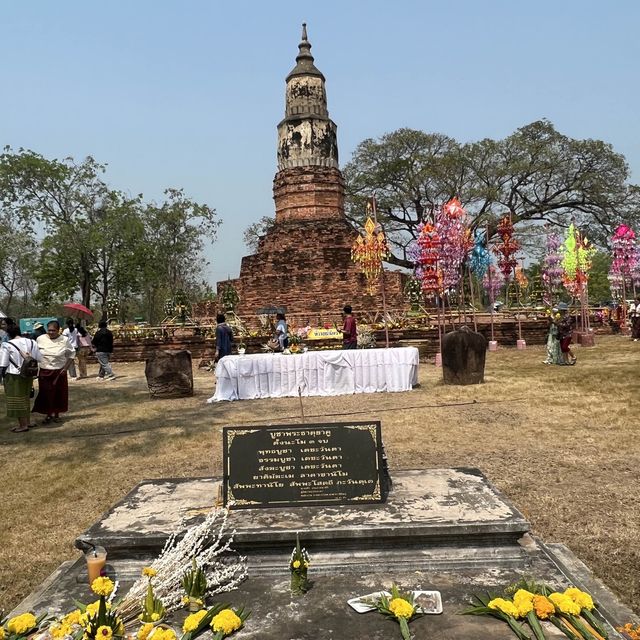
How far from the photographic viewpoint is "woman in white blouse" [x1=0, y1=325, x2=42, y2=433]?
7.80m

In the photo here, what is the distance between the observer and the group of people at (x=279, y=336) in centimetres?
1183

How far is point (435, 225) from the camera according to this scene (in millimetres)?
14078

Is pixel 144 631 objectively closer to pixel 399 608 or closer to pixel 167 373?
pixel 399 608

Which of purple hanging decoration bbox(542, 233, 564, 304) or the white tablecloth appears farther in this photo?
purple hanging decoration bbox(542, 233, 564, 304)

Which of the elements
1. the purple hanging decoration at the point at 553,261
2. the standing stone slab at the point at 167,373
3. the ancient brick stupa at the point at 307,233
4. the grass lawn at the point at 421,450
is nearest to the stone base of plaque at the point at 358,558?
the grass lawn at the point at 421,450

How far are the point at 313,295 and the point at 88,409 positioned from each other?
46.6ft

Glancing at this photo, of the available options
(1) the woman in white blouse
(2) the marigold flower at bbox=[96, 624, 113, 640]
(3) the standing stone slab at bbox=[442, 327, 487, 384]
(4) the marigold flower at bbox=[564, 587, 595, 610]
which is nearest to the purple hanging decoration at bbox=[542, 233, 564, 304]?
(3) the standing stone slab at bbox=[442, 327, 487, 384]

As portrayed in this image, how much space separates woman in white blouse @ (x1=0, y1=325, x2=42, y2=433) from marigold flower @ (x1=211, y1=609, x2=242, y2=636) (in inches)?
269

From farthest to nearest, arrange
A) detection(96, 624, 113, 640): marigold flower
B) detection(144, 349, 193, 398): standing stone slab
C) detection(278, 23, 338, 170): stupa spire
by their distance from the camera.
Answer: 1. detection(278, 23, 338, 170): stupa spire
2. detection(144, 349, 193, 398): standing stone slab
3. detection(96, 624, 113, 640): marigold flower

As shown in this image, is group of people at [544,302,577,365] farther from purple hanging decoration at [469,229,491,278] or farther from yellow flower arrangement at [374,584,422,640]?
yellow flower arrangement at [374,584,422,640]

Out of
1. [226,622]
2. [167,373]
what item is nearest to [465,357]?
[167,373]

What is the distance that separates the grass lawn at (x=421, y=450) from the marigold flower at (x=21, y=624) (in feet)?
3.77

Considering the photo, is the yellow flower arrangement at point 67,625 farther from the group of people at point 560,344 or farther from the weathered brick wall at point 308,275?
the weathered brick wall at point 308,275

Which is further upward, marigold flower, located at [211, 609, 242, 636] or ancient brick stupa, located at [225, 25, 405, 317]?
ancient brick stupa, located at [225, 25, 405, 317]
